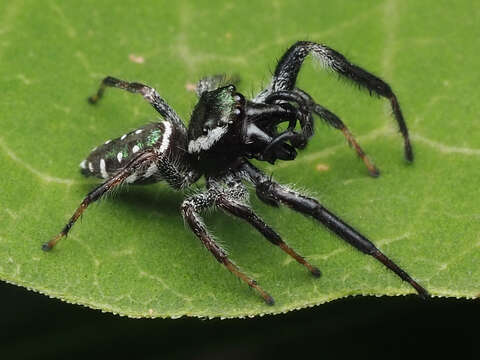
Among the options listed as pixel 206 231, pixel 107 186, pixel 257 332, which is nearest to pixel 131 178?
pixel 107 186

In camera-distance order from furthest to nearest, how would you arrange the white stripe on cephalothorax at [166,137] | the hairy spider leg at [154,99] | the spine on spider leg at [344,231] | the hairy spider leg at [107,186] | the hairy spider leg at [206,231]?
the hairy spider leg at [154,99], the white stripe on cephalothorax at [166,137], the hairy spider leg at [107,186], the hairy spider leg at [206,231], the spine on spider leg at [344,231]

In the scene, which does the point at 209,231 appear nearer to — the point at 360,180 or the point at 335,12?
the point at 360,180

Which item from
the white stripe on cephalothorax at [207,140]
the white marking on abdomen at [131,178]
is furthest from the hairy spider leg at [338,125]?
the white marking on abdomen at [131,178]

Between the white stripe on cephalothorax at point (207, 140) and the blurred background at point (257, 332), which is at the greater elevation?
the white stripe on cephalothorax at point (207, 140)

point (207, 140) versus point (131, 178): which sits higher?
point (207, 140)

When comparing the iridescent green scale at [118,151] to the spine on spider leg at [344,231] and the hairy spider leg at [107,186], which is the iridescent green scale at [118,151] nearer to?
the hairy spider leg at [107,186]

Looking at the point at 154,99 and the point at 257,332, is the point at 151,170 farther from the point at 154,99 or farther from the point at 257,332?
the point at 257,332
